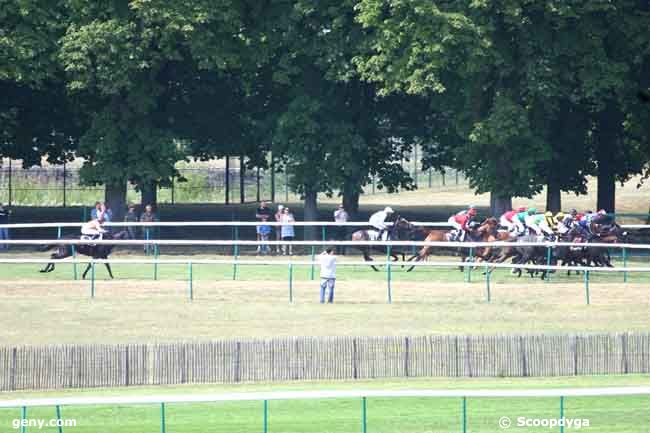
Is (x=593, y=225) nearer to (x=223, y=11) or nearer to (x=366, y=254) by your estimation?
(x=366, y=254)

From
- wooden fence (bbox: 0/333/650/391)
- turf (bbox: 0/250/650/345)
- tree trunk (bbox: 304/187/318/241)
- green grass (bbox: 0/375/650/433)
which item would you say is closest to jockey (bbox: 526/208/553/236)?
turf (bbox: 0/250/650/345)

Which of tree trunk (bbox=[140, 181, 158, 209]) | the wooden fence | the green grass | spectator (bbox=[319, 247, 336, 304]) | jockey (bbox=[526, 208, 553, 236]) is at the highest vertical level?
tree trunk (bbox=[140, 181, 158, 209])

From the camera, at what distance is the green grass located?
1945 centimetres

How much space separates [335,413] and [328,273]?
983 cm

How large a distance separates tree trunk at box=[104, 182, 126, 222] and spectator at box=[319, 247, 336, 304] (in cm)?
1665

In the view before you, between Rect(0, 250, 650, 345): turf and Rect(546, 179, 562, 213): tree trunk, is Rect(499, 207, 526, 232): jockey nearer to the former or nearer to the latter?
Rect(0, 250, 650, 345): turf

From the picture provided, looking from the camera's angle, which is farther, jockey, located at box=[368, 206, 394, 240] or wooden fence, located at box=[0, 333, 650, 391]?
jockey, located at box=[368, 206, 394, 240]

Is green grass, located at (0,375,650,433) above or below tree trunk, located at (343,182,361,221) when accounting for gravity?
below

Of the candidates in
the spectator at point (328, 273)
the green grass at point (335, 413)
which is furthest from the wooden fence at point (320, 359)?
the spectator at point (328, 273)

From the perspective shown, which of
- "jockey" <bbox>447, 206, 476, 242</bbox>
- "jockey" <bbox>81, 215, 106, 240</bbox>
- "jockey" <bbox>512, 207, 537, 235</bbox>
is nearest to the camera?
"jockey" <bbox>81, 215, 106, 240</bbox>

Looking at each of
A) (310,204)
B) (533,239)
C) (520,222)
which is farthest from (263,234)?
(533,239)

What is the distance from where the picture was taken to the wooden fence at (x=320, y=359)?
22.6m

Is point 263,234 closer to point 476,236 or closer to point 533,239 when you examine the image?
point 476,236

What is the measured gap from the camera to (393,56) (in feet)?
140
